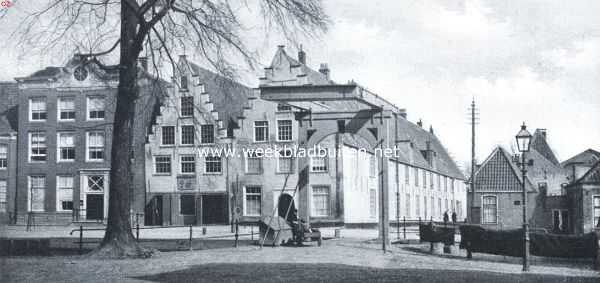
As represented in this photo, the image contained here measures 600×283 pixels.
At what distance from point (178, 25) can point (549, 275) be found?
34.5 feet

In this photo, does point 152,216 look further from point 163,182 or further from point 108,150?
point 108,150

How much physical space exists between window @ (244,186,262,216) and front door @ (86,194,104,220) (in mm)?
8855

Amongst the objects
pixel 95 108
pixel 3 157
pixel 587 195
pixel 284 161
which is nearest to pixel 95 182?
pixel 95 108

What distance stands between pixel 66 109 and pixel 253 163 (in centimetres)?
1186

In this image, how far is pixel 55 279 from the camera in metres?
12.4

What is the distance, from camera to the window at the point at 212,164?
1692 inches

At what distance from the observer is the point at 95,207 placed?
138 feet

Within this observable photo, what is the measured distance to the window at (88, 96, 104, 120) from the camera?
41.1m

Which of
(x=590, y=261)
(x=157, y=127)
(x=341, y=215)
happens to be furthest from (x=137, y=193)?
(x=590, y=261)

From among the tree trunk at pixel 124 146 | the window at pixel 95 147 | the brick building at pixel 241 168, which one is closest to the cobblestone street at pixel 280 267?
the tree trunk at pixel 124 146

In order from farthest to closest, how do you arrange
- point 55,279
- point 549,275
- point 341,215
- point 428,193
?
point 428,193 → point 341,215 → point 549,275 → point 55,279

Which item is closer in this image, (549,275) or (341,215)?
(549,275)

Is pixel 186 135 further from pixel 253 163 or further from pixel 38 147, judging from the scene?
pixel 38 147

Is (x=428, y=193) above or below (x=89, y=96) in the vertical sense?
below
